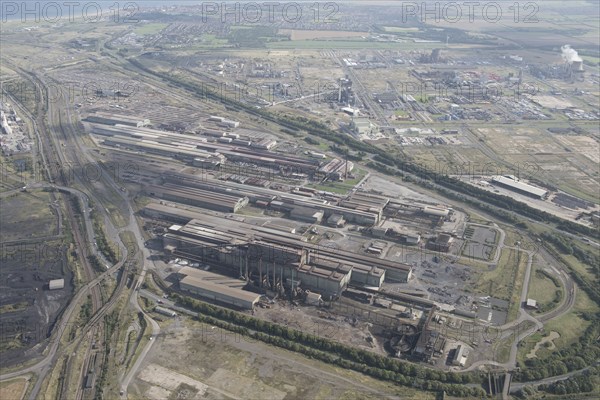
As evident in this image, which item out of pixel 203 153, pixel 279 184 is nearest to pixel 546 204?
pixel 279 184

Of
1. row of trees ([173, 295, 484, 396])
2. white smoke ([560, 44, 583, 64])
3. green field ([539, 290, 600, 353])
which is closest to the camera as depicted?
row of trees ([173, 295, 484, 396])

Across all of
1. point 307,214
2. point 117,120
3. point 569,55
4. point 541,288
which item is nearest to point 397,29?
point 569,55

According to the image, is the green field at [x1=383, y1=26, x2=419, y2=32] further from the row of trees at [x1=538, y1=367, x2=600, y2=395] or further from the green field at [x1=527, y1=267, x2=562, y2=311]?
the row of trees at [x1=538, y1=367, x2=600, y2=395]

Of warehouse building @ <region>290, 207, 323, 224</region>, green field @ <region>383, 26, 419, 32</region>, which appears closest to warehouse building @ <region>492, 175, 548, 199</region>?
warehouse building @ <region>290, 207, 323, 224</region>

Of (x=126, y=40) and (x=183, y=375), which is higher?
(x=126, y=40)

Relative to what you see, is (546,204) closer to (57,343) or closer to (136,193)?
(136,193)

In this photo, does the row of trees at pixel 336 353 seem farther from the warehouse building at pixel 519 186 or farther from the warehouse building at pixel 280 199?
the warehouse building at pixel 519 186

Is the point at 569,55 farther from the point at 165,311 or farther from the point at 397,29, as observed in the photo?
the point at 165,311
